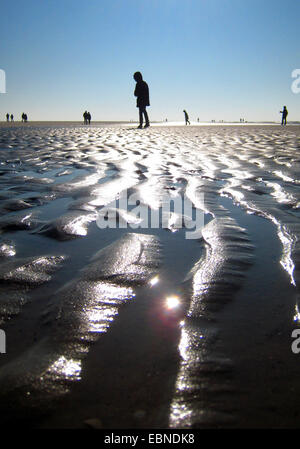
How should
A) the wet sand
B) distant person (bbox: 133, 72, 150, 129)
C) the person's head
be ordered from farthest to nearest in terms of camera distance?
distant person (bbox: 133, 72, 150, 129) → the person's head → the wet sand

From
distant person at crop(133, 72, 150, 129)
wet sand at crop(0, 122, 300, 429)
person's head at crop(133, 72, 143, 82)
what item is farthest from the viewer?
distant person at crop(133, 72, 150, 129)

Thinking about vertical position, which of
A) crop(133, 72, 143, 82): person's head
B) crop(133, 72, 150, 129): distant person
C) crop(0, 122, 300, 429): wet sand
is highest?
crop(133, 72, 143, 82): person's head

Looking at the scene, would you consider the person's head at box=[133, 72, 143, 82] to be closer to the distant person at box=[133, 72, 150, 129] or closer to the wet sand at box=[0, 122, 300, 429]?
the distant person at box=[133, 72, 150, 129]

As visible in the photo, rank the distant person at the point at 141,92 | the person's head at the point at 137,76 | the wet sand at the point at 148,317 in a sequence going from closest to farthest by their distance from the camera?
the wet sand at the point at 148,317 < the person's head at the point at 137,76 < the distant person at the point at 141,92

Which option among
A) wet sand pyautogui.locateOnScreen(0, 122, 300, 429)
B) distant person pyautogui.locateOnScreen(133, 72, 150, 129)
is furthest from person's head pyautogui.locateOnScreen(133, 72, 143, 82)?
wet sand pyautogui.locateOnScreen(0, 122, 300, 429)

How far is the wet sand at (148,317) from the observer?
2.40 feet

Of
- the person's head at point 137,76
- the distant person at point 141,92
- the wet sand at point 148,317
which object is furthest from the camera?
the distant person at point 141,92

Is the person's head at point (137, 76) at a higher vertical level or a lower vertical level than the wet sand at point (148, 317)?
higher

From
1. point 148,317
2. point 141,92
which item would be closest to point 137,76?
point 141,92

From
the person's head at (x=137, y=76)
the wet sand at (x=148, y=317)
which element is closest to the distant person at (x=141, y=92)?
the person's head at (x=137, y=76)

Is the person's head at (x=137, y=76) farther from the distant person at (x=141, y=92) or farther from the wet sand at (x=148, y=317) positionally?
the wet sand at (x=148, y=317)

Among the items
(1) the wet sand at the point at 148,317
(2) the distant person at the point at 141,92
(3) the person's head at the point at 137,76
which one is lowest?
(1) the wet sand at the point at 148,317

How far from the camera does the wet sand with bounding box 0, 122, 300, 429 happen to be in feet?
2.40
